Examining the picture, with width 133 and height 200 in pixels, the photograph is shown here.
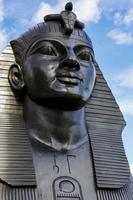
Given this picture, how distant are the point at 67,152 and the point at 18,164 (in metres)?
0.63

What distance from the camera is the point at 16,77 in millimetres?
5367

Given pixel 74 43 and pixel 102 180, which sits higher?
pixel 74 43

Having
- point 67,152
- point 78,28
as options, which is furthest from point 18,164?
point 78,28

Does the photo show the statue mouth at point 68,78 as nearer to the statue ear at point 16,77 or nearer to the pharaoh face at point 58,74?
the pharaoh face at point 58,74

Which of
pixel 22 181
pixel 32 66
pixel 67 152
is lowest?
pixel 22 181

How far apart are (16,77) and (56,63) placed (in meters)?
0.57

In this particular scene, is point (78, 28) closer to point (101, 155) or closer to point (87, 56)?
point (87, 56)

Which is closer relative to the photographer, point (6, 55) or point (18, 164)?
point (18, 164)

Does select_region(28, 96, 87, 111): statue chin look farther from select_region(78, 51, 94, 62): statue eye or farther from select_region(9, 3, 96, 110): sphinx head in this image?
select_region(78, 51, 94, 62): statue eye

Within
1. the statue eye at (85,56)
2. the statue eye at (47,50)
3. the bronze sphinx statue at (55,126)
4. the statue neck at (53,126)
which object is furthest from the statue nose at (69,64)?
the statue neck at (53,126)

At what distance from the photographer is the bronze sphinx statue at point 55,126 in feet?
15.4

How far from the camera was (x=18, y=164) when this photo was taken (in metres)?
4.67

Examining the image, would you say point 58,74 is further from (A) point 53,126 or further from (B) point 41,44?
(A) point 53,126

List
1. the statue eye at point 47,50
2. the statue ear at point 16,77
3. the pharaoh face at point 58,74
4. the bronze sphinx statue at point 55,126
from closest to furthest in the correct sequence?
the bronze sphinx statue at point 55,126 → the pharaoh face at point 58,74 → the statue eye at point 47,50 → the statue ear at point 16,77
